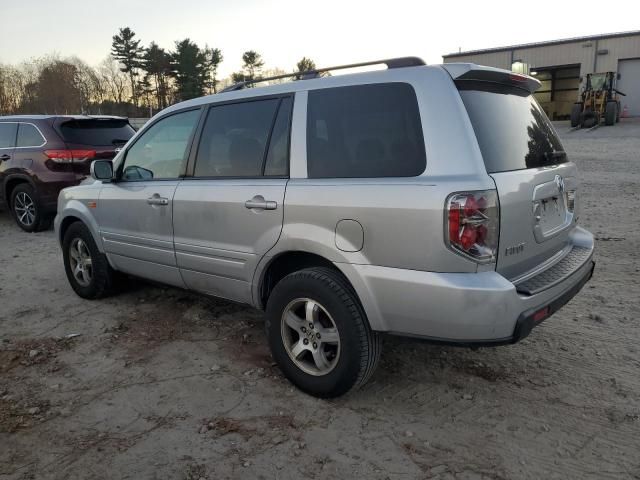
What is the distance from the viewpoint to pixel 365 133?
9.12 ft

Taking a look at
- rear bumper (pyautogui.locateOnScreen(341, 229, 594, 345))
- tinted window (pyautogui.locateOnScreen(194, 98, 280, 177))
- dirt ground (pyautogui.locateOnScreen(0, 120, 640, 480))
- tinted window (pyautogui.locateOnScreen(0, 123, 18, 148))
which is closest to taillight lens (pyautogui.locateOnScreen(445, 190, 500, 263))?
rear bumper (pyautogui.locateOnScreen(341, 229, 594, 345))

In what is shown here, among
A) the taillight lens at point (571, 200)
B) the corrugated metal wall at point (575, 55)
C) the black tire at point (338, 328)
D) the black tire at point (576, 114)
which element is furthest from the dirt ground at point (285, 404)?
the corrugated metal wall at point (575, 55)

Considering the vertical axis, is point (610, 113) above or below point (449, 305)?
above

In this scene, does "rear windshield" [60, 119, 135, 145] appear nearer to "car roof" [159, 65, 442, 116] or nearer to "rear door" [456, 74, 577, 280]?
"car roof" [159, 65, 442, 116]

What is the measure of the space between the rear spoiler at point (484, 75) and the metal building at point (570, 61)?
28.6 meters

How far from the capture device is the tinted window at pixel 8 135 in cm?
828

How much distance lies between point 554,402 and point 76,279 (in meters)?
4.36

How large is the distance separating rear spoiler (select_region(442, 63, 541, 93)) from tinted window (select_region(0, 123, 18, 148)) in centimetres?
809

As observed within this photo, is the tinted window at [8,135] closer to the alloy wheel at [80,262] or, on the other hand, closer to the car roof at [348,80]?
the alloy wheel at [80,262]

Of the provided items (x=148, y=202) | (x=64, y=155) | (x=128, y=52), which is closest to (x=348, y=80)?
(x=148, y=202)

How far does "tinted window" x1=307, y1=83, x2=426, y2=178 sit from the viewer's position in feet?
8.55

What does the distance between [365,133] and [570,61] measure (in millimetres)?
34903

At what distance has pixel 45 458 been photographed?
254cm

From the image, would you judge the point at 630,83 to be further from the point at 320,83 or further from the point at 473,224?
the point at 473,224
